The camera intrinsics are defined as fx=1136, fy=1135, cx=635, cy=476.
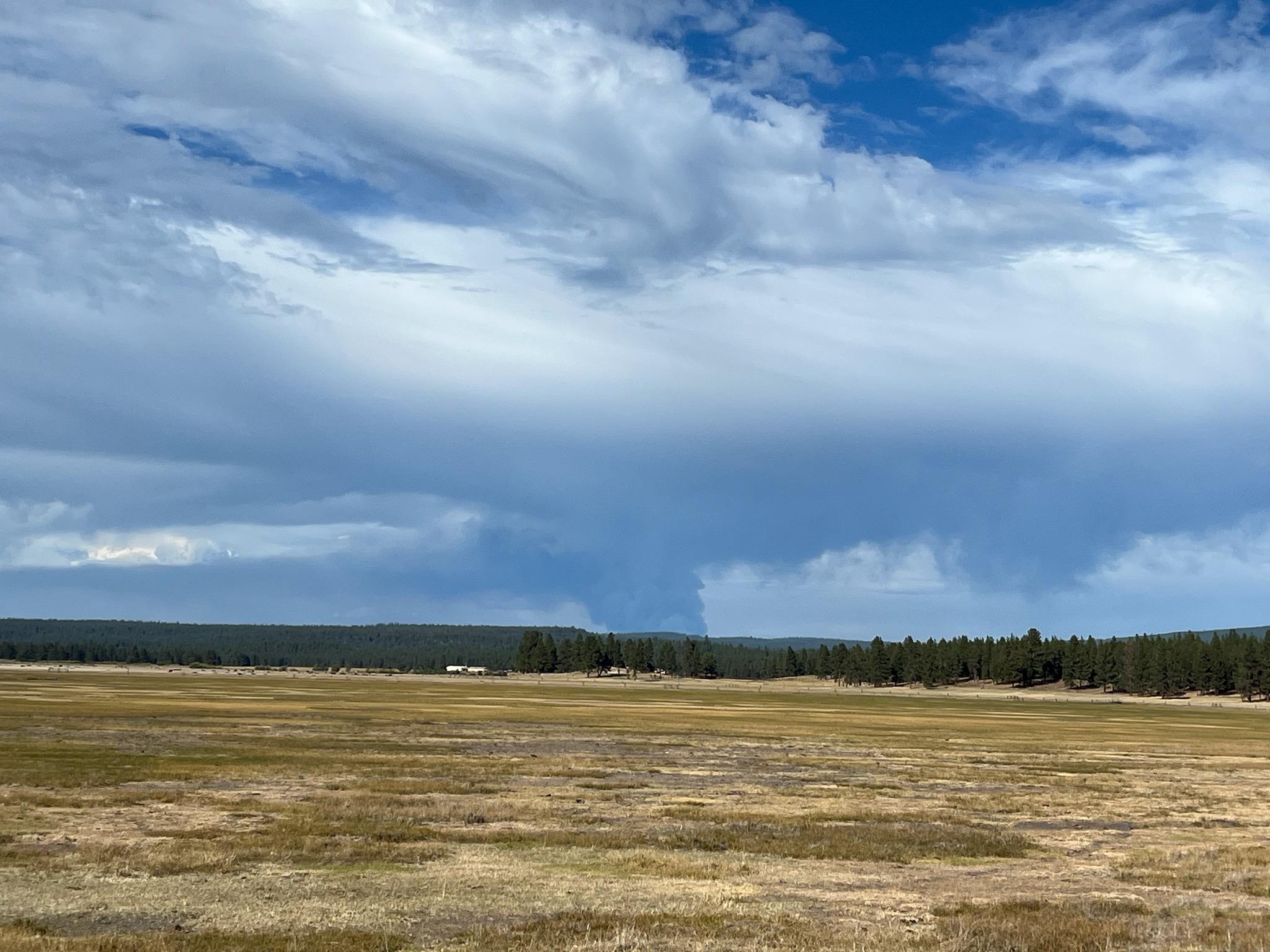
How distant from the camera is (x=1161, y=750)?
72125mm

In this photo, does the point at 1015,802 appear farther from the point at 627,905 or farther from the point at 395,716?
the point at 395,716

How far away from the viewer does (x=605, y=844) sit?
29344mm

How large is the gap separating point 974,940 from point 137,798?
26170 millimetres

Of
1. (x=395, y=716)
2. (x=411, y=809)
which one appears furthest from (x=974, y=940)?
(x=395, y=716)

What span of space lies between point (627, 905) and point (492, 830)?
33.5 feet

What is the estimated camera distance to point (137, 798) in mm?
34875

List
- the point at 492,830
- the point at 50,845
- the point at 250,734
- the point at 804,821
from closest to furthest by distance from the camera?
the point at 50,845 < the point at 492,830 < the point at 804,821 < the point at 250,734

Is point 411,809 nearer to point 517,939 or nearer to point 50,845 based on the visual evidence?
point 50,845

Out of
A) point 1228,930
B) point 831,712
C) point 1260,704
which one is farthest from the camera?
point 1260,704

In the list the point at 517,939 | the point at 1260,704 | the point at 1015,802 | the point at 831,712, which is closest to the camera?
the point at 517,939

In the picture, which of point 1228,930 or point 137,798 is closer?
point 1228,930

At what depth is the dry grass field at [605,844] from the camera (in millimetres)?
19938

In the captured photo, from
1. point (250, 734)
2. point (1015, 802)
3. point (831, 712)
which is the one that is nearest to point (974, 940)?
point (1015, 802)

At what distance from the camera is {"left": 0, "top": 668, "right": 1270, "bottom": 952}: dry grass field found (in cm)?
1994
